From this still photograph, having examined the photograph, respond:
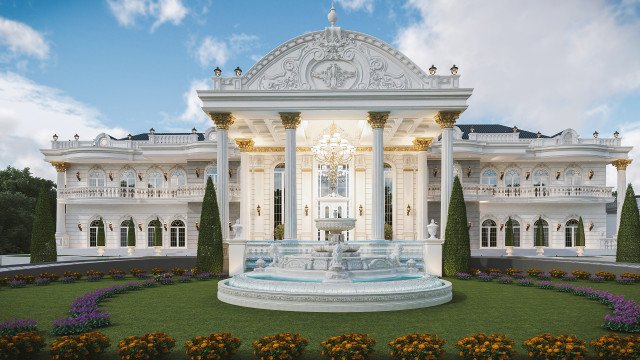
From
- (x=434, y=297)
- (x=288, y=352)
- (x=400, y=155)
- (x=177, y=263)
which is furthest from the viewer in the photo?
(x=400, y=155)

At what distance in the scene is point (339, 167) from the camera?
31016mm

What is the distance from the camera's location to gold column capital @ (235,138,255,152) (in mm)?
29506

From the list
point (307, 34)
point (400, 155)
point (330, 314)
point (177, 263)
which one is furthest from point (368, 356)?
point (400, 155)

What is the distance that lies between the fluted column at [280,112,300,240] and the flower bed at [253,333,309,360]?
1492cm

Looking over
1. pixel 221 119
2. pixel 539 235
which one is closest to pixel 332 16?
pixel 221 119

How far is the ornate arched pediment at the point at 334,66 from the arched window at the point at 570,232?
18993 millimetres

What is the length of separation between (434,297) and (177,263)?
46.9 ft

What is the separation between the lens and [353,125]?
27547 millimetres

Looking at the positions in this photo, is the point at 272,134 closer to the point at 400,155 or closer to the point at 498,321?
the point at 400,155

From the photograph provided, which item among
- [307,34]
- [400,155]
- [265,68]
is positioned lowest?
[400,155]

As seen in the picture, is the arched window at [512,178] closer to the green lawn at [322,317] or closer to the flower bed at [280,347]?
the green lawn at [322,317]

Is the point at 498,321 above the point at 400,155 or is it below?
below

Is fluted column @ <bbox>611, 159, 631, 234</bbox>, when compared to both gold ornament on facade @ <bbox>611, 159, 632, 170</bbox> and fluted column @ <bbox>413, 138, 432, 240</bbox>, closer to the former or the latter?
gold ornament on facade @ <bbox>611, 159, 632, 170</bbox>

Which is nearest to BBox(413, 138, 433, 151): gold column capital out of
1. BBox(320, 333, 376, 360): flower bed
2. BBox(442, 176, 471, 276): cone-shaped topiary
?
BBox(442, 176, 471, 276): cone-shaped topiary
